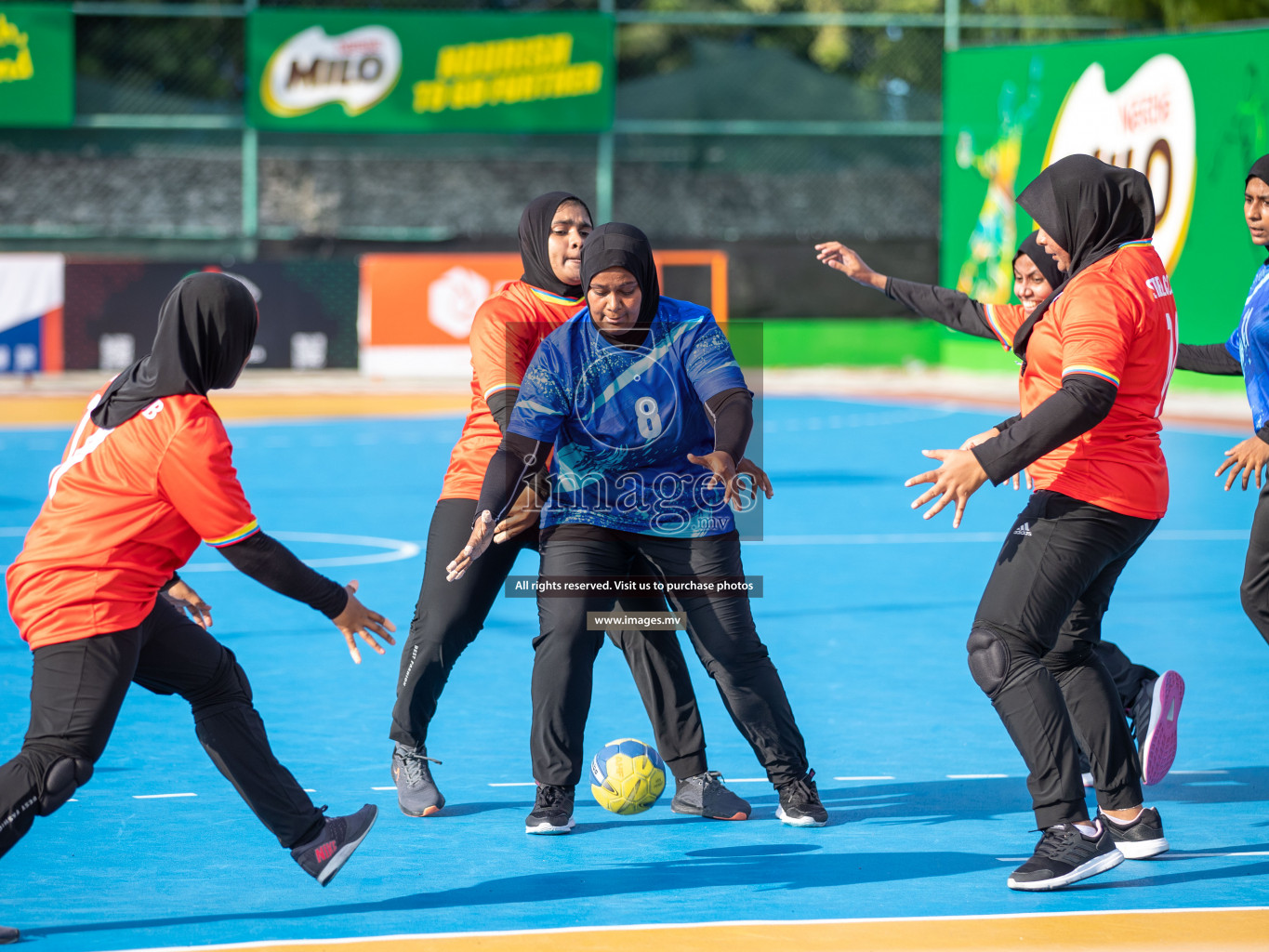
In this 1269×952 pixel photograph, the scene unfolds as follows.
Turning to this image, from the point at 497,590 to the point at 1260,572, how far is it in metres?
2.60

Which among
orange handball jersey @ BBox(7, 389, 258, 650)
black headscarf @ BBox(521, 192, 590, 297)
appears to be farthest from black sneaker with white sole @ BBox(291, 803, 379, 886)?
black headscarf @ BBox(521, 192, 590, 297)

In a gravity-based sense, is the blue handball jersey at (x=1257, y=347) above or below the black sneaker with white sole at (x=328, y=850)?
above

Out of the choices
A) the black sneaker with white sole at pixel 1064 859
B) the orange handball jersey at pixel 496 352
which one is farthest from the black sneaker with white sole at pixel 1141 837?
the orange handball jersey at pixel 496 352

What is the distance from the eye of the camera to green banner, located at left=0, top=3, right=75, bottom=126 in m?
26.1

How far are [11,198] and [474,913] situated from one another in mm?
32760

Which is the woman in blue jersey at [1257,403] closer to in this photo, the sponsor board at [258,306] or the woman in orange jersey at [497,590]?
the woman in orange jersey at [497,590]

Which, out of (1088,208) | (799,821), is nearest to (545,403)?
(799,821)

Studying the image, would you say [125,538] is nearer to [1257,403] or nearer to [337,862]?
[337,862]

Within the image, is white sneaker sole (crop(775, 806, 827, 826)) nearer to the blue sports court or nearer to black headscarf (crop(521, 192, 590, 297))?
the blue sports court

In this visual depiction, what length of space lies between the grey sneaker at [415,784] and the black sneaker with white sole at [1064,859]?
1.96 meters

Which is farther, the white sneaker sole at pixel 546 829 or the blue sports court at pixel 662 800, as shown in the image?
the white sneaker sole at pixel 546 829

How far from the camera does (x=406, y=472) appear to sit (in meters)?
15.9

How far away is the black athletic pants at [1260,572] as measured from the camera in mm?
5777

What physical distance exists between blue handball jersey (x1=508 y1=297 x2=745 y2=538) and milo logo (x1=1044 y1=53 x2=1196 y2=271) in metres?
18.1
